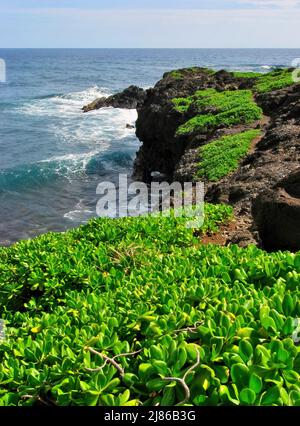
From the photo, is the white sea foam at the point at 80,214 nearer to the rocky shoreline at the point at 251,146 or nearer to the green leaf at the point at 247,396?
the rocky shoreline at the point at 251,146

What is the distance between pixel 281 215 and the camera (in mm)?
8375

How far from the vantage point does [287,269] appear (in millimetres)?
4625

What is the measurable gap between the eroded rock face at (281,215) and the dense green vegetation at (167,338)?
2.67 meters

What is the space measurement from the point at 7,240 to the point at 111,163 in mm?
16848

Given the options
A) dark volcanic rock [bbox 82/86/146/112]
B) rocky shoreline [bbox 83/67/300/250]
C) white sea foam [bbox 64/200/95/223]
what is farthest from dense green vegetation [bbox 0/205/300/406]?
dark volcanic rock [bbox 82/86/146/112]

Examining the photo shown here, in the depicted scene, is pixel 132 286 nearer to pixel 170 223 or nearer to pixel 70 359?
pixel 70 359

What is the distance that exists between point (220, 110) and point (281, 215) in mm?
17610

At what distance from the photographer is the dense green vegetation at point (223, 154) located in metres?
18.1

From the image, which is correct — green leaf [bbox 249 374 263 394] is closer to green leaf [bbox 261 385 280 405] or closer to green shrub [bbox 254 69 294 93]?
green leaf [bbox 261 385 280 405]

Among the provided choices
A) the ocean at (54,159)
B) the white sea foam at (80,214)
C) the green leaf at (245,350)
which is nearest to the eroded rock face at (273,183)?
the green leaf at (245,350)

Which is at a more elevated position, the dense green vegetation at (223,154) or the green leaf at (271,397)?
the green leaf at (271,397)

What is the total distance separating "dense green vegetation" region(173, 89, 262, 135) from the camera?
23.5 meters

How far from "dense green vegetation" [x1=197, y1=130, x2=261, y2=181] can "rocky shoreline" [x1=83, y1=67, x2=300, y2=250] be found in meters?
0.25
